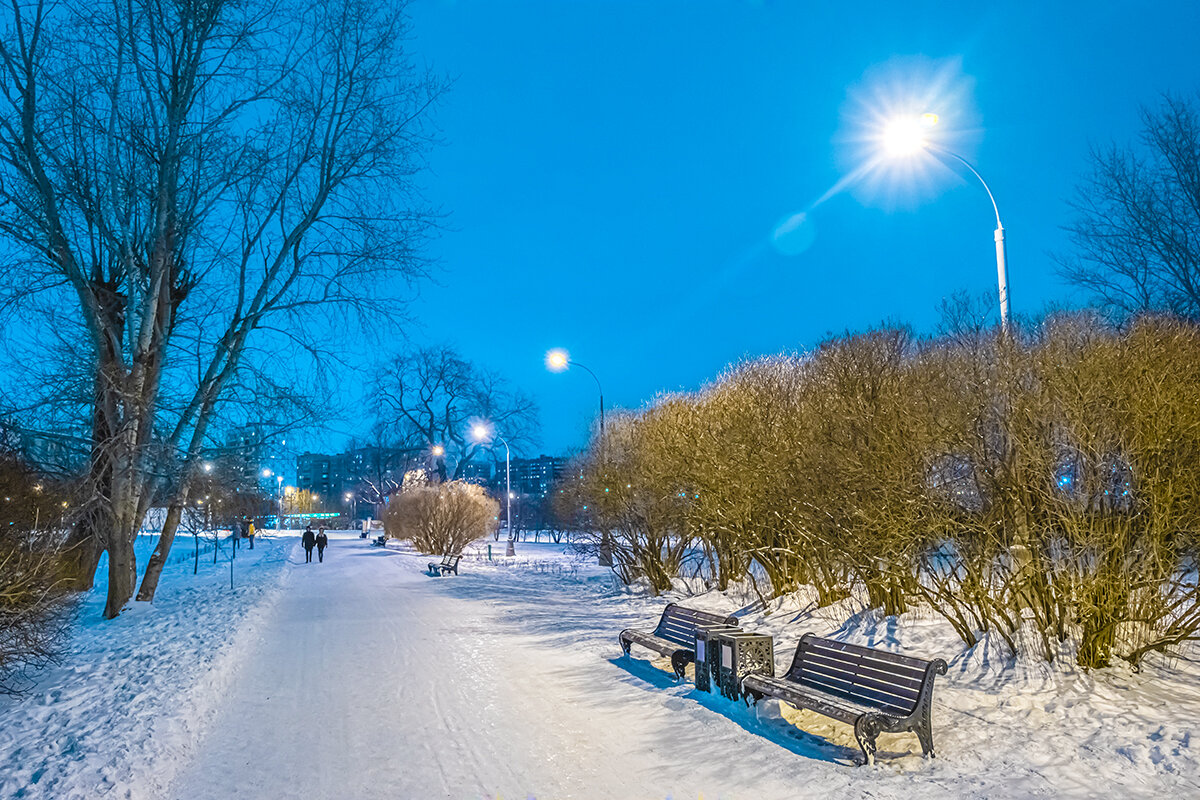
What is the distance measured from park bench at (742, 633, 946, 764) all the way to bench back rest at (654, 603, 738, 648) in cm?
166

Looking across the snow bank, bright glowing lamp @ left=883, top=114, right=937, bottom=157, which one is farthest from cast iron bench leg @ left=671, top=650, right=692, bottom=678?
bright glowing lamp @ left=883, top=114, right=937, bottom=157

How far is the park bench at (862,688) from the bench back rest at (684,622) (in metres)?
1.66

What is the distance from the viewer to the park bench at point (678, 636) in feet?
30.9

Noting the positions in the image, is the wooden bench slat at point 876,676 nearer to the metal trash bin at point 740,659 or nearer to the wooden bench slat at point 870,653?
the wooden bench slat at point 870,653

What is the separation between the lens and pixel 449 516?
32.8 metres

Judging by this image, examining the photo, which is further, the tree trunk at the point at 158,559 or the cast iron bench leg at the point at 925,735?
the tree trunk at the point at 158,559

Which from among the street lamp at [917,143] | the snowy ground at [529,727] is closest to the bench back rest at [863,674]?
the snowy ground at [529,727]

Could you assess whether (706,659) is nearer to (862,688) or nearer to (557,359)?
(862,688)

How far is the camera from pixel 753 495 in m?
13.2

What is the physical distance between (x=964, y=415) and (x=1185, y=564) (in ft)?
10.9

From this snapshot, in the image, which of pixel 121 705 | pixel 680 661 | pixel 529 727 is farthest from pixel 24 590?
pixel 680 661

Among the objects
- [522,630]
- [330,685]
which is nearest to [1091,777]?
[330,685]

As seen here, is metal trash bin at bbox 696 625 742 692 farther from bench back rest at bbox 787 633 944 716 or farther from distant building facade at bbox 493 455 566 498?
distant building facade at bbox 493 455 566 498

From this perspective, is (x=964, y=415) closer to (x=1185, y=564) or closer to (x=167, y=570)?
(x=1185, y=564)
